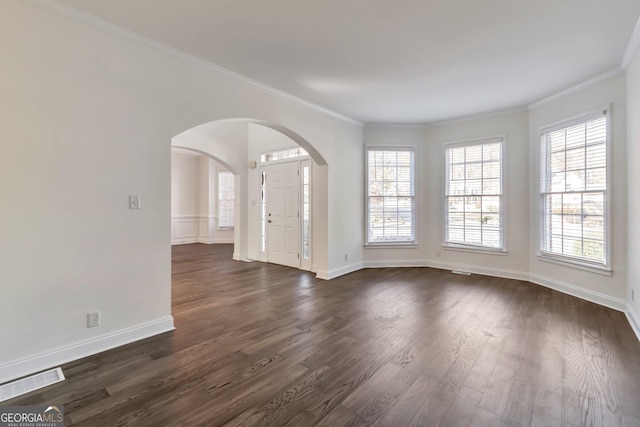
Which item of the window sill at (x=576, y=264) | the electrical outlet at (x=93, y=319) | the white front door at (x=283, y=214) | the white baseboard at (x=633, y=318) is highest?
the white front door at (x=283, y=214)

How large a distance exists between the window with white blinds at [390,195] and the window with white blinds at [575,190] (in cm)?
210

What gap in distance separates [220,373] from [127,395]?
0.58 meters

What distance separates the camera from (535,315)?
11.3ft

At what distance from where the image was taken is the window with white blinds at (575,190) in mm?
3803

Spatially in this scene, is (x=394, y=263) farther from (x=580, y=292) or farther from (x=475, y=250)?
(x=580, y=292)

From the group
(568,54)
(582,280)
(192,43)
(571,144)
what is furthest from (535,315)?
(192,43)

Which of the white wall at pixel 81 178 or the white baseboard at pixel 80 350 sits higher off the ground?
the white wall at pixel 81 178

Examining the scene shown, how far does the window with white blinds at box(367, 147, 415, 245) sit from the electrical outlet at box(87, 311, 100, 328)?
4351 millimetres

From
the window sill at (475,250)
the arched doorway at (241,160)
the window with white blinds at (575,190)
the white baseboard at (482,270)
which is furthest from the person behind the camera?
the arched doorway at (241,160)

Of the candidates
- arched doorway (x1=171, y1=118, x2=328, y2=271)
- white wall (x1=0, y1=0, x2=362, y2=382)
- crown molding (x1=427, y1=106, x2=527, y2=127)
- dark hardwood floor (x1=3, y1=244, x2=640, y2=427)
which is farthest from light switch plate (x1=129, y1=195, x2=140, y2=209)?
crown molding (x1=427, y1=106, x2=527, y2=127)

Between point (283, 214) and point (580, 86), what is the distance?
4.98 meters

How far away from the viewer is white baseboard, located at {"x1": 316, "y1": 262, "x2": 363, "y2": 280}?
16.7 ft

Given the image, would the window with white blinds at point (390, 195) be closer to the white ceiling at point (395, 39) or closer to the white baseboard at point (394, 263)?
the white baseboard at point (394, 263)

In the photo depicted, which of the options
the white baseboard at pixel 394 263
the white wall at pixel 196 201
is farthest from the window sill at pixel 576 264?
the white wall at pixel 196 201
